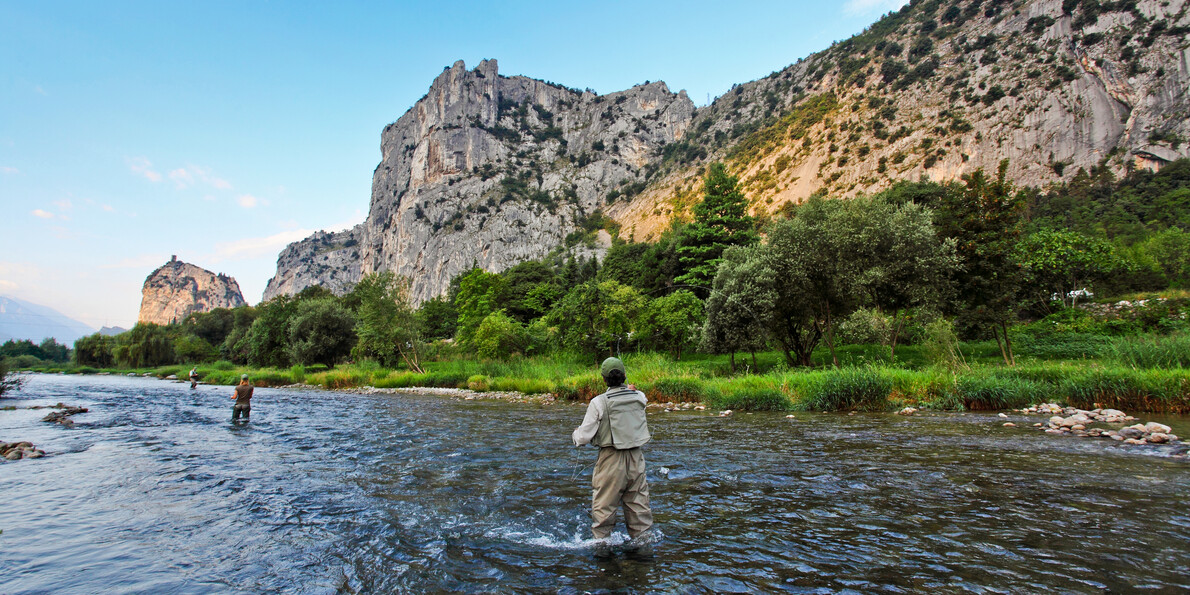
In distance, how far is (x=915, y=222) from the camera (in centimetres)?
2436

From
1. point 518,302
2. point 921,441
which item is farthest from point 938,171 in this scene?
point 921,441

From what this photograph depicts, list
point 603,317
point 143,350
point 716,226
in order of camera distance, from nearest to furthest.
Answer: point 603,317 < point 716,226 < point 143,350

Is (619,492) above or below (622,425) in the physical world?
below

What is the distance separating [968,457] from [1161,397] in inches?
336

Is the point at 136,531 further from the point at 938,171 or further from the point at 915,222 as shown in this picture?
the point at 938,171

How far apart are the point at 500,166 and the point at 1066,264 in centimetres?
13619

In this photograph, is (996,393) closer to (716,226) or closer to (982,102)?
(716,226)

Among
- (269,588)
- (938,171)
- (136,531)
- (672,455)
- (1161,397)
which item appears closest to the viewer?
(269,588)

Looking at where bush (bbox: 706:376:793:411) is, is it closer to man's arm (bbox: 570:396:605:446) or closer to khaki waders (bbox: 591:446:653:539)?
khaki waders (bbox: 591:446:653:539)

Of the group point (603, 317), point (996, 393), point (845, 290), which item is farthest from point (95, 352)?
point (996, 393)

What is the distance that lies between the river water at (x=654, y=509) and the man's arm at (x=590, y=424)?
134 centimetres

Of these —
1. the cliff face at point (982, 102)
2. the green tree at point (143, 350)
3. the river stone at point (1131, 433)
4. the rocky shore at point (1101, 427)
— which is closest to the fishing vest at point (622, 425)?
the rocky shore at point (1101, 427)

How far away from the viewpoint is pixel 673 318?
112ft

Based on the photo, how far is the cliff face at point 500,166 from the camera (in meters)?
133
